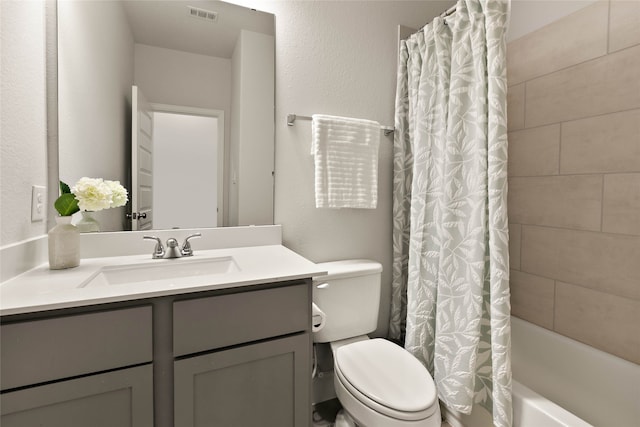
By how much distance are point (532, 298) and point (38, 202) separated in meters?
2.32

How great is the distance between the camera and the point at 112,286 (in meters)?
0.84

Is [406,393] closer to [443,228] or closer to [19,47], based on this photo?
[443,228]

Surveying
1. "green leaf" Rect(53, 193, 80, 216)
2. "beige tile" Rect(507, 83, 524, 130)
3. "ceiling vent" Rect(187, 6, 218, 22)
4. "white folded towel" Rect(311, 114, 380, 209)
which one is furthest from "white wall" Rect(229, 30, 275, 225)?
"beige tile" Rect(507, 83, 524, 130)

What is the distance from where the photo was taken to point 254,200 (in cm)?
148

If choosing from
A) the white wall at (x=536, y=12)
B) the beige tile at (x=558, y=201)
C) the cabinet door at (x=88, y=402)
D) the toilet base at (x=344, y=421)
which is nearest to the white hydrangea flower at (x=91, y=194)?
the cabinet door at (x=88, y=402)

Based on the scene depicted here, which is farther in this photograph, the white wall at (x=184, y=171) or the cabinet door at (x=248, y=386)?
the white wall at (x=184, y=171)

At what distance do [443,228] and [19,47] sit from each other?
64.5 inches

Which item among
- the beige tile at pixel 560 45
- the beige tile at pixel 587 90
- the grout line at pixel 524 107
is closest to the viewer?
the beige tile at pixel 587 90

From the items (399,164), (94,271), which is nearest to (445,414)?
(399,164)

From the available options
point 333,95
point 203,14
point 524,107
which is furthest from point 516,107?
point 203,14

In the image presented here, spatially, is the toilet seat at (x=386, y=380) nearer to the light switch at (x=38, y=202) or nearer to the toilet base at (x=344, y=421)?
the toilet base at (x=344, y=421)

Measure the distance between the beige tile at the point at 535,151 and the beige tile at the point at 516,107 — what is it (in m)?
0.05

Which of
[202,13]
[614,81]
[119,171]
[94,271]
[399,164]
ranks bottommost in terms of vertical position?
[94,271]

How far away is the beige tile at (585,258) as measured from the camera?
131 cm
